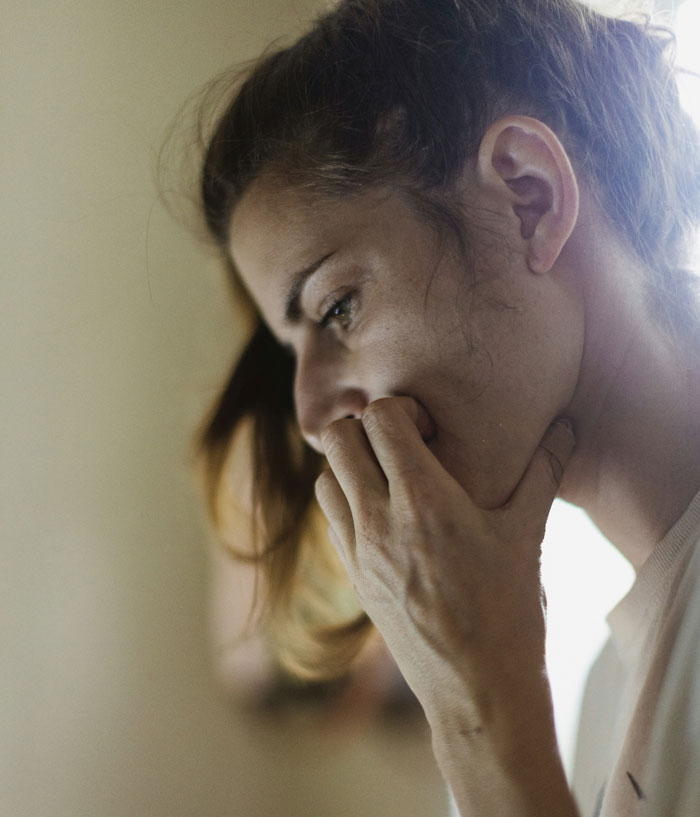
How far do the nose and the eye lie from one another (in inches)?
1.6

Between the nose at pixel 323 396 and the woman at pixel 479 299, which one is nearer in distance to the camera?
the woman at pixel 479 299

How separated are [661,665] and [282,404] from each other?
509 millimetres

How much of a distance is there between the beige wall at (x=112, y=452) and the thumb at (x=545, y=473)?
13.9 inches

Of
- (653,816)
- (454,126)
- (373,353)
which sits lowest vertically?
(653,816)

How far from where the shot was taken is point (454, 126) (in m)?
0.65

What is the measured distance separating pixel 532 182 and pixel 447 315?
0.13 m

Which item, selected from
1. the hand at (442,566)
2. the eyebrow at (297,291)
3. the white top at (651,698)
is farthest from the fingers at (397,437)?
the white top at (651,698)

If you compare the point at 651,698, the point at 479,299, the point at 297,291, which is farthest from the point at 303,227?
the point at 651,698

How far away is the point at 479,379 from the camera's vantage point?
2.11 feet

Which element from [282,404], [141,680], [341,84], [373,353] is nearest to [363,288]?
[373,353]

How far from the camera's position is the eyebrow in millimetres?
653

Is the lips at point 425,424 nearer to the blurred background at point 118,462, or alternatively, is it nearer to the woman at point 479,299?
the woman at point 479,299

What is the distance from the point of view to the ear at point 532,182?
632 mm

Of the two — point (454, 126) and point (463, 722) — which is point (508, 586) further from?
point (454, 126)
